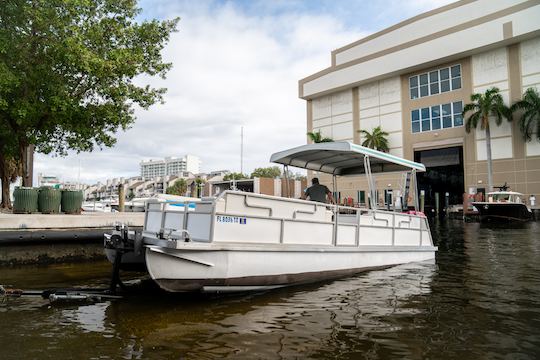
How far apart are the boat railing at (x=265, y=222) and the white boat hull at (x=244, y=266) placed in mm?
188

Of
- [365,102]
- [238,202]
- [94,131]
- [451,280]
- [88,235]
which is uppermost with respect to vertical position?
[365,102]

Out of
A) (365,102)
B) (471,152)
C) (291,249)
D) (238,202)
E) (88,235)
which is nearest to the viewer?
(238,202)

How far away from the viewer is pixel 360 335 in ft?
15.3

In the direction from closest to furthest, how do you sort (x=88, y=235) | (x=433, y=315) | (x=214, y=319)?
(x=214, y=319)
(x=433, y=315)
(x=88, y=235)

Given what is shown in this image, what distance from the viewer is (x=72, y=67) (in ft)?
43.4

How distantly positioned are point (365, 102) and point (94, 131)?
3563 centimetres

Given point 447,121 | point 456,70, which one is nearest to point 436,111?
point 447,121

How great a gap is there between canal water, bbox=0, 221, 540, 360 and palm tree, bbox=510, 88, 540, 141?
30.3 meters

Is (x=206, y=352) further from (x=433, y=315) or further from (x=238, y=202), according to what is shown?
(x=433, y=315)

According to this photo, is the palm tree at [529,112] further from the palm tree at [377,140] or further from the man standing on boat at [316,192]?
the man standing on boat at [316,192]

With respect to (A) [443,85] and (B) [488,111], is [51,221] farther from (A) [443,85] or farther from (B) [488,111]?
(A) [443,85]

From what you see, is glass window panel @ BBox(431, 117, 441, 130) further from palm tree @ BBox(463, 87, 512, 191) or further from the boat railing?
the boat railing

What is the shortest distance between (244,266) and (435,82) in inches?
1540

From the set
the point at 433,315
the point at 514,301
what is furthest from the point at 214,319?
the point at 514,301
